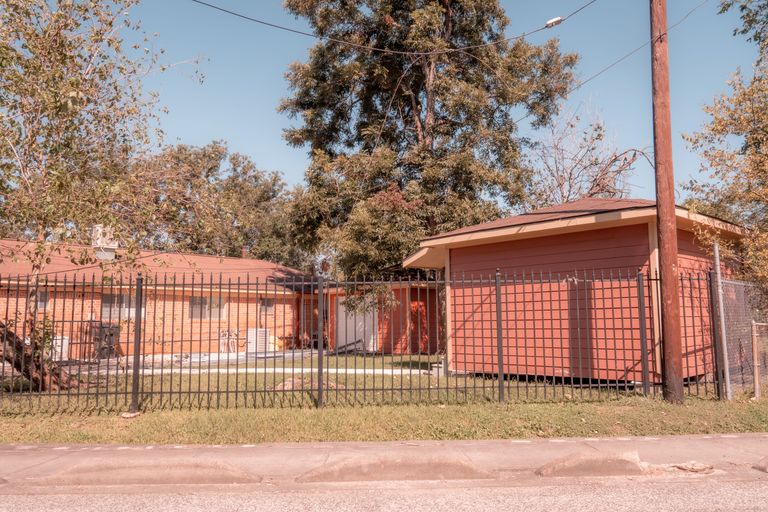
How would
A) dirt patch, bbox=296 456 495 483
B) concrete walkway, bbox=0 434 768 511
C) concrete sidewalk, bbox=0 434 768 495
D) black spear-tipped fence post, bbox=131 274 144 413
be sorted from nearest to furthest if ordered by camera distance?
concrete walkway, bbox=0 434 768 511, concrete sidewalk, bbox=0 434 768 495, dirt patch, bbox=296 456 495 483, black spear-tipped fence post, bbox=131 274 144 413

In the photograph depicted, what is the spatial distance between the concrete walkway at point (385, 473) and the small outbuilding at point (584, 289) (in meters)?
2.79

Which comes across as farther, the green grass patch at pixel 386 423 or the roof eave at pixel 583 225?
the roof eave at pixel 583 225

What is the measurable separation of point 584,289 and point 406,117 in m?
15.9

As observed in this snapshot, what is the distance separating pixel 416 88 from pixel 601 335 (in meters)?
16.1

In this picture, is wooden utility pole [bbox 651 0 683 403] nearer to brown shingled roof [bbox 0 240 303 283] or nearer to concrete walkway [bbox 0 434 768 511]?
concrete walkway [bbox 0 434 768 511]

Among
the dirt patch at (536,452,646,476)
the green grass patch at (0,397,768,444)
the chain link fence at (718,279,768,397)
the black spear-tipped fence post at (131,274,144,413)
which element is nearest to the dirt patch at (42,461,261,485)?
the green grass patch at (0,397,768,444)

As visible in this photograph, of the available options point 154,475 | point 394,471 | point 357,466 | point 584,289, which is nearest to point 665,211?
point 584,289

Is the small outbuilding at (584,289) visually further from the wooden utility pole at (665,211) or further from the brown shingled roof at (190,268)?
the brown shingled roof at (190,268)

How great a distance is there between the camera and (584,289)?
1034 centimetres

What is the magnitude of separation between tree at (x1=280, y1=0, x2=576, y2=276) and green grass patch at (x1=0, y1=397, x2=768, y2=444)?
11.0 metres

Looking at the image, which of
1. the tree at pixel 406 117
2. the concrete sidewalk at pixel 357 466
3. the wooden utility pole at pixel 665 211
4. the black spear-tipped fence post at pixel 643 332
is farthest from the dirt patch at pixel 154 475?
the tree at pixel 406 117

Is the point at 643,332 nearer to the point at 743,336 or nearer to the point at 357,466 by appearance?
the point at 743,336

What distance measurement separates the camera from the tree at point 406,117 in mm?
19734

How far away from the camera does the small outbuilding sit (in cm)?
977
